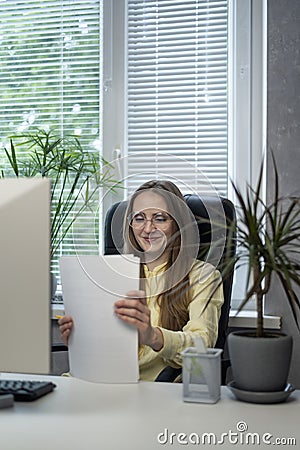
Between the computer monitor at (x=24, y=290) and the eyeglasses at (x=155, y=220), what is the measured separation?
2.67 feet

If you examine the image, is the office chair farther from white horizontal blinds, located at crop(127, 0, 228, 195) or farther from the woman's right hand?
the woman's right hand

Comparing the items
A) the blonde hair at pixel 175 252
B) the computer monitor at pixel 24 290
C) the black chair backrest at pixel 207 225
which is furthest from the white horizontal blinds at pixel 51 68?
the computer monitor at pixel 24 290

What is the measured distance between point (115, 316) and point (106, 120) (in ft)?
5.26

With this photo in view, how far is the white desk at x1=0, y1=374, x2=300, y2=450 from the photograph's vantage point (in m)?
1.23

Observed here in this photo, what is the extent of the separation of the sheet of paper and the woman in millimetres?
293

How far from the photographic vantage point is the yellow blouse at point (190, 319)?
6.18ft

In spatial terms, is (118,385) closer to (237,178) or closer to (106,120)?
(237,178)

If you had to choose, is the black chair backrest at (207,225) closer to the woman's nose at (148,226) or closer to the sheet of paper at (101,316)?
the woman's nose at (148,226)

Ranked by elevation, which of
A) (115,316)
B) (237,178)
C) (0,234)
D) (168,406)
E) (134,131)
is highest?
(134,131)

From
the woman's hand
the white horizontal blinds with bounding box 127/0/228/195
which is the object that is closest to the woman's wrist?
the woman's hand

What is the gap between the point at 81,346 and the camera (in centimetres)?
160

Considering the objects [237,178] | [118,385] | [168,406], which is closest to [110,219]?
[237,178]

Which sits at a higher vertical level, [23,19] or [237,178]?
[23,19]

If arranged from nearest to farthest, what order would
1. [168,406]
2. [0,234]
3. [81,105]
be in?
1. [0,234]
2. [168,406]
3. [81,105]
